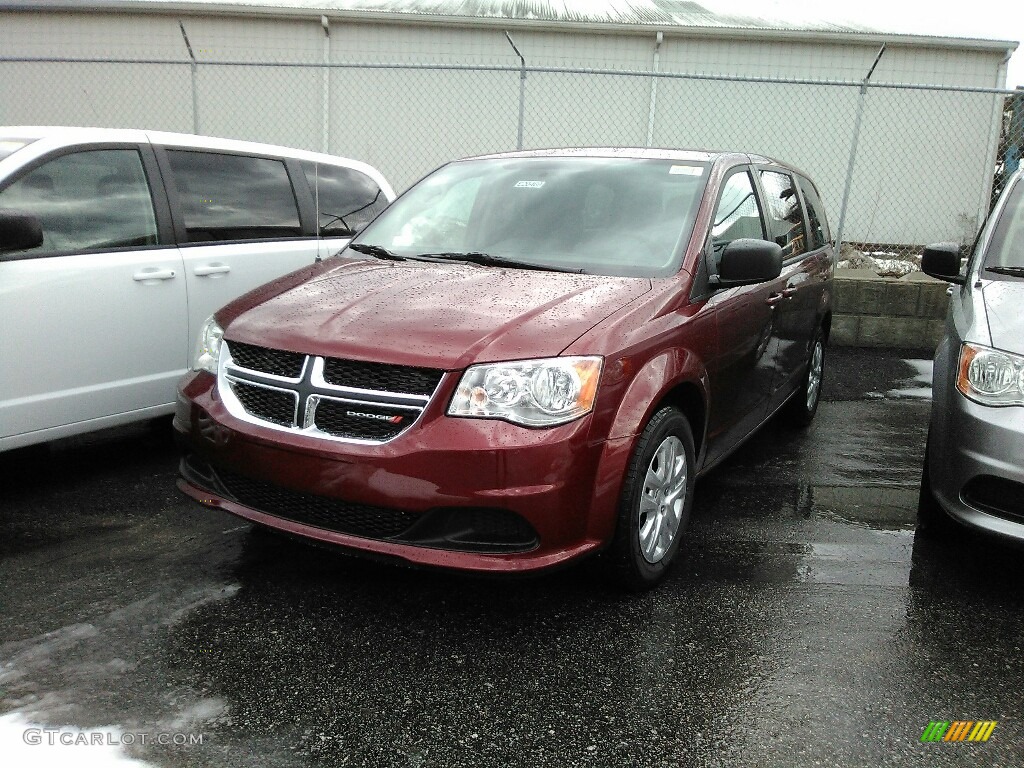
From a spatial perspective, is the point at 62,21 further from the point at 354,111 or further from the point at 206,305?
the point at 206,305

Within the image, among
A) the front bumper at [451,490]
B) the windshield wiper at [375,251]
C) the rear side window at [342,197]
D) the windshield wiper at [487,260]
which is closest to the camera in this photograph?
the front bumper at [451,490]

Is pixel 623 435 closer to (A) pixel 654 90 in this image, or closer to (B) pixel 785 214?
(B) pixel 785 214

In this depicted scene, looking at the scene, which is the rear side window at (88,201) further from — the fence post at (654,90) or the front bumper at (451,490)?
the fence post at (654,90)

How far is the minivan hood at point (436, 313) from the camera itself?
2922 millimetres

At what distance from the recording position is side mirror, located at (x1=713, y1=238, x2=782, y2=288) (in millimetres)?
3549

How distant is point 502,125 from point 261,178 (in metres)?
8.85

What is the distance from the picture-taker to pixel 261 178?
17.5ft

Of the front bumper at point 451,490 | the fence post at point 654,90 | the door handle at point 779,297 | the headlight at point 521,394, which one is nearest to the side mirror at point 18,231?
the front bumper at point 451,490

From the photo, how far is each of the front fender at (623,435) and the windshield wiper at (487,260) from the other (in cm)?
65

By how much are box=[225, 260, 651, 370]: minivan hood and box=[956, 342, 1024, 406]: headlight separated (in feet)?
4.29

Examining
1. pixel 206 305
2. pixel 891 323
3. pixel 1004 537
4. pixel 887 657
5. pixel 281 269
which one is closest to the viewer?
pixel 887 657

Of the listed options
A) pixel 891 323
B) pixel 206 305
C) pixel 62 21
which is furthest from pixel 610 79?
pixel 206 305

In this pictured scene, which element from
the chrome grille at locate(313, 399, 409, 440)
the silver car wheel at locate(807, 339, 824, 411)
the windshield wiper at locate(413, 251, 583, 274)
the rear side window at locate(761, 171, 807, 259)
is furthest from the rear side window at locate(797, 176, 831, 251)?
the chrome grille at locate(313, 399, 409, 440)

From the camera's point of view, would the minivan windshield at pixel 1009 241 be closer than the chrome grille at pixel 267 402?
No
